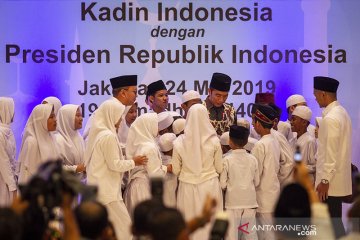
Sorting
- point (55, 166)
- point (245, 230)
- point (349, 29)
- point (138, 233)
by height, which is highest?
point (349, 29)

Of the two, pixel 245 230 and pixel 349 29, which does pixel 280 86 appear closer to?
pixel 349 29

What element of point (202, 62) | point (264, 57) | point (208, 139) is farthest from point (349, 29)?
point (208, 139)

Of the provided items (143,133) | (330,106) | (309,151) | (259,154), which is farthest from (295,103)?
(143,133)

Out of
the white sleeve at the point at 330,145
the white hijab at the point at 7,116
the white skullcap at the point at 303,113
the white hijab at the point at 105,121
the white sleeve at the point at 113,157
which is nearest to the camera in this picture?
the white sleeve at the point at 113,157

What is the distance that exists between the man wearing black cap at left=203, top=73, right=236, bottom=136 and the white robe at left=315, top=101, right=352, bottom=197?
111 cm

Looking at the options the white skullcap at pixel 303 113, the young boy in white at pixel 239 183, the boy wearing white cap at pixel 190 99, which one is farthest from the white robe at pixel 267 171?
the boy wearing white cap at pixel 190 99

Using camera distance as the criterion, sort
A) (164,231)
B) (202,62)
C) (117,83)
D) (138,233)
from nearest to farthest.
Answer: (164,231) → (138,233) → (117,83) → (202,62)

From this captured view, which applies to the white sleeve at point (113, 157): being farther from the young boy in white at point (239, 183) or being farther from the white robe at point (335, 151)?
the white robe at point (335, 151)

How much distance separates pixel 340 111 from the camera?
7.98 m

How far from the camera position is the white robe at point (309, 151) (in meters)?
8.66

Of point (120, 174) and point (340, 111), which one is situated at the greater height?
point (340, 111)

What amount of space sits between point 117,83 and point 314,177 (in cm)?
233

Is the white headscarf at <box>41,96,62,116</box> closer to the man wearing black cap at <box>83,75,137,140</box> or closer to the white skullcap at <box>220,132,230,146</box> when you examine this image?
the man wearing black cap at <box>83,75,137,140</box>

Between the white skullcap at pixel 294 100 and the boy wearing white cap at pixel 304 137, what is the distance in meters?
0.53
